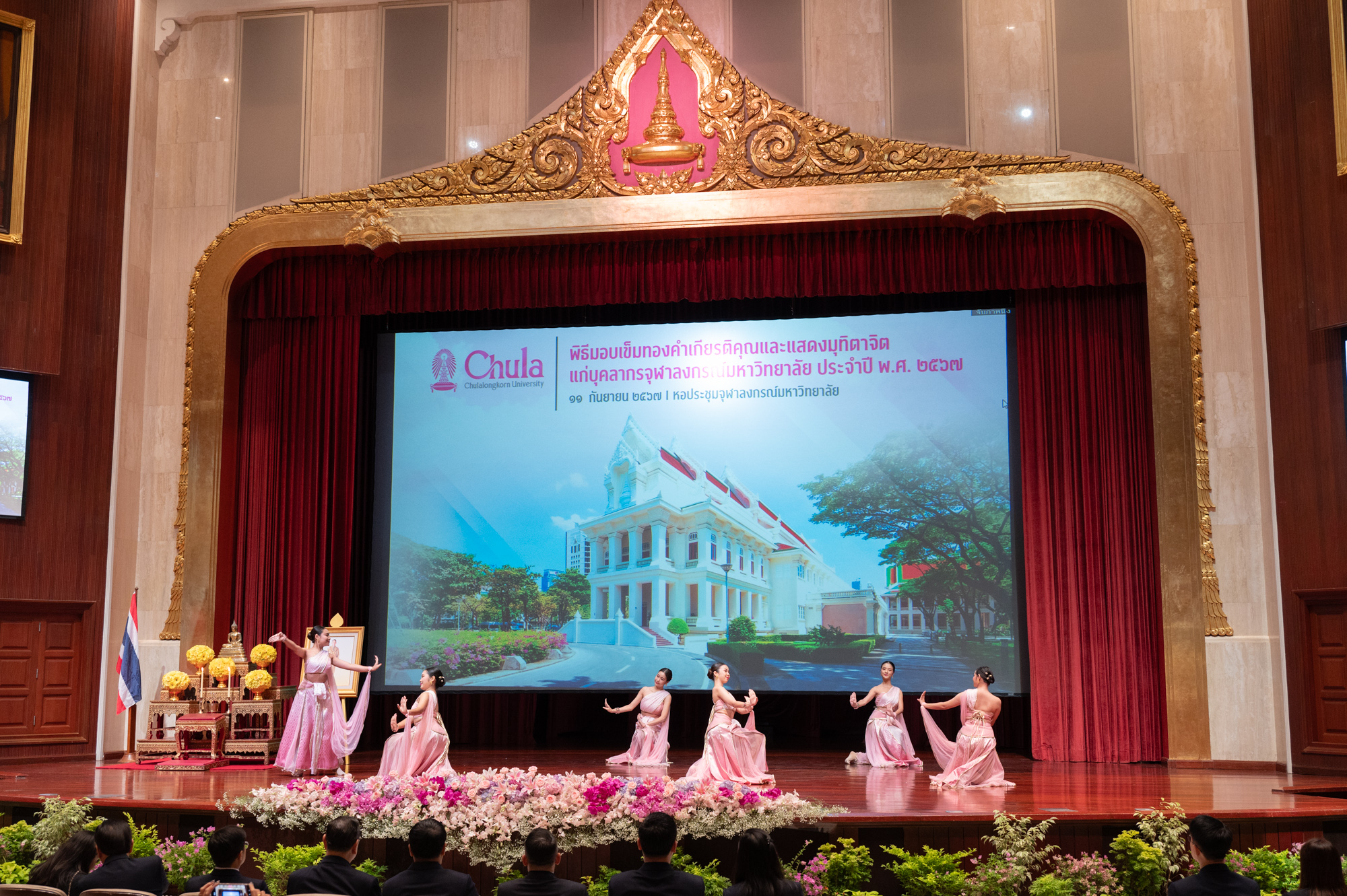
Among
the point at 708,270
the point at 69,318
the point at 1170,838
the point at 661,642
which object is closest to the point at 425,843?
the point at 1170,838

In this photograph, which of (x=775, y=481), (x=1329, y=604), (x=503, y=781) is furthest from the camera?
(x=775, y=481)

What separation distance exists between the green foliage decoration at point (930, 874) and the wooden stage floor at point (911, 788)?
0.48 meters

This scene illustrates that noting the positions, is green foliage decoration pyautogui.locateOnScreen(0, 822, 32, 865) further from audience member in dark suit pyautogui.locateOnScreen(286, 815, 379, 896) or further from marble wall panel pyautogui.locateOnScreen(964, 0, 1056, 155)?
marble wall panel pyautogui.locateOnScreen(964, 0, 1056, 155)

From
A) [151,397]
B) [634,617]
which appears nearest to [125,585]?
[151,397]

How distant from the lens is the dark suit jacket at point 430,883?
164 inches

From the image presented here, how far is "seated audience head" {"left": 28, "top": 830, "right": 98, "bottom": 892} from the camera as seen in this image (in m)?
4.70

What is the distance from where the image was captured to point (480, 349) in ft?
36.8

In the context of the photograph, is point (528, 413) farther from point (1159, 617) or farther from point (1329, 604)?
point (1329, 604)

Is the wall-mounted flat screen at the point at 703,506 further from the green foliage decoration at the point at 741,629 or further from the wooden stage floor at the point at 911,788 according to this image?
the wooden stage floor at the point at 911,788

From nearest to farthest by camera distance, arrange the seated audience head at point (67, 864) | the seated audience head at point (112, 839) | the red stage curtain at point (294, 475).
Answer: the seated audience head at point (112, 839)
the seated audience head at point (67, 864)
the red stage curtain at point (294, 475)

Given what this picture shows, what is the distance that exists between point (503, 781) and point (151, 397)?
6135 millimetres

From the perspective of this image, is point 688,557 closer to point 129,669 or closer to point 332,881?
point 129,669

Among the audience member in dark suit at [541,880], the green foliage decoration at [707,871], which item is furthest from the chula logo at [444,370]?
the audience member in dark suit at [541,880]

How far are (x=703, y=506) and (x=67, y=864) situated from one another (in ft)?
21.7
